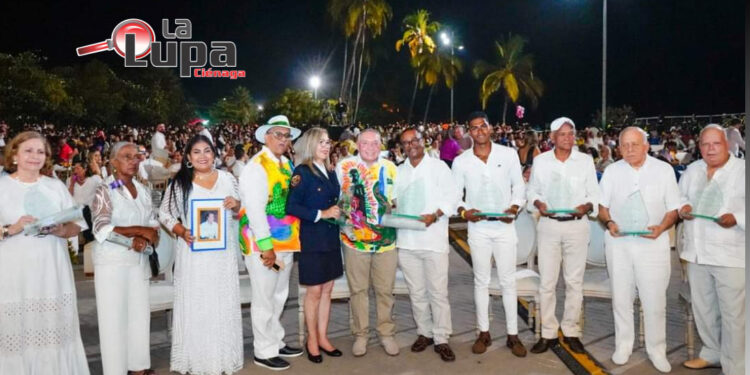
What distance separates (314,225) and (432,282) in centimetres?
113

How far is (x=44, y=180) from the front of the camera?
170 inches

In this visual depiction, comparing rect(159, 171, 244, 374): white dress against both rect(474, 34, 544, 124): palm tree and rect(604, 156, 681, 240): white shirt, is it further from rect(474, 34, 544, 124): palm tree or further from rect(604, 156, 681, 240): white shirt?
rect(474, 34, 544, 124): palm tree

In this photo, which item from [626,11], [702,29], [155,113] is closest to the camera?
[702,29]

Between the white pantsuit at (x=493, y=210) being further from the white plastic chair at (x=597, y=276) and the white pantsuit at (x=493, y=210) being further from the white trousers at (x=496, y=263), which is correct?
the white plastic chair at (x=597, y=276)

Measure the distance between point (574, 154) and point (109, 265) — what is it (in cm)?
378

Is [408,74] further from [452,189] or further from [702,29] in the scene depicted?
[452,189]

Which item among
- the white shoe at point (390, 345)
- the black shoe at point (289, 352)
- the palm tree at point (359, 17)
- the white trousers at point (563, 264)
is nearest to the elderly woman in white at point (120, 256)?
the black shoe at point (289, 352)

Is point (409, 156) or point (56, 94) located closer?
point (409, 156)

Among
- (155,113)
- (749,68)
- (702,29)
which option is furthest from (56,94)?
(702,29)

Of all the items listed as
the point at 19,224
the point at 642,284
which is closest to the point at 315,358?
the point at 19,224

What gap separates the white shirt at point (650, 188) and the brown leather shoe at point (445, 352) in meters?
1.71

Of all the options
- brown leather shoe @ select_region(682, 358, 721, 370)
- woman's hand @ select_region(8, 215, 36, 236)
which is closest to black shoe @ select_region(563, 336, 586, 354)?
brown leather shoe @ select_region(682, 358, 721, 370)

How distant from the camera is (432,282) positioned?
17.6 ft

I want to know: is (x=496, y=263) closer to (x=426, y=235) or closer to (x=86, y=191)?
(x=426, y=235)
